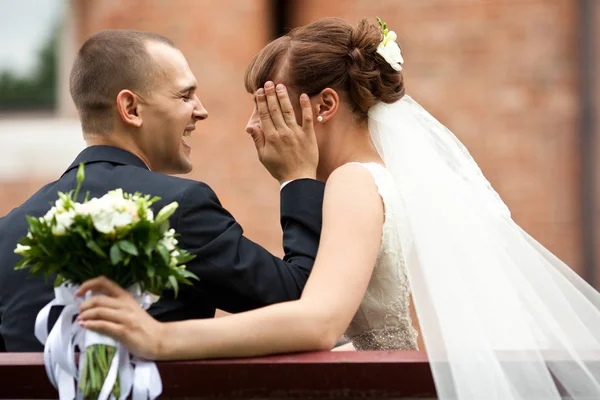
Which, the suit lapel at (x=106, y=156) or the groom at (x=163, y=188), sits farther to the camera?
the suit lapel at (x=106, y=156)

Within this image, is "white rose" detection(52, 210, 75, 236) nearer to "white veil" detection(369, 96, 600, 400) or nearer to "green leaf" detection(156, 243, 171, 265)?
"green leaf" detection(156, 243, 171, 265)

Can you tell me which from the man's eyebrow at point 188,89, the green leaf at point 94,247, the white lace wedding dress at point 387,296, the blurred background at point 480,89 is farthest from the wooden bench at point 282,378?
the blurred background at point 480,89

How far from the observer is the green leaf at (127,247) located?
2.19 meters

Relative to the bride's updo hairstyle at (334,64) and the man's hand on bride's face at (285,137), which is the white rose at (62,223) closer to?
the man's hand on bride's face at (285,137)

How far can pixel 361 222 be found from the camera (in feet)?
8.80

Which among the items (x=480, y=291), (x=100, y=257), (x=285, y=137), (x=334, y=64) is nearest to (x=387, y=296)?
(x=480, y=291)

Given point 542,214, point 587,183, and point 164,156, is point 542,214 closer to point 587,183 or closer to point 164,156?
point 587,183

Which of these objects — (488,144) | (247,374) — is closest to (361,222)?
(247,374)

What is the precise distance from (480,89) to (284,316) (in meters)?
4.54

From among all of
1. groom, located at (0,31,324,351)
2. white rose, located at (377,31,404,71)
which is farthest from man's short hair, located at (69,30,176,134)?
white rose, located at (377,31,404,71)

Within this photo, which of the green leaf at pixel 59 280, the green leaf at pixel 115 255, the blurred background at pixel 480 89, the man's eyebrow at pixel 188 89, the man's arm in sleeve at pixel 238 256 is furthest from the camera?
the blurred background at pixel 480 89

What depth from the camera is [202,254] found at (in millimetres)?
2668

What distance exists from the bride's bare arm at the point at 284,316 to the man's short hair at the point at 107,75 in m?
0.84

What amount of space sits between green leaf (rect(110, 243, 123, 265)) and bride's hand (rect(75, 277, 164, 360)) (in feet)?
0.26
